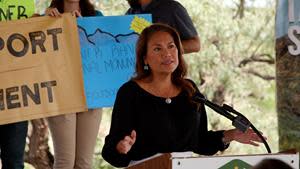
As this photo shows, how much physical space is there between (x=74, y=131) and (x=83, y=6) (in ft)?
2.33

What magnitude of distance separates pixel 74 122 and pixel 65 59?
36cm

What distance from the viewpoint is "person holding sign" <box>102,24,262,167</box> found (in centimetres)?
310

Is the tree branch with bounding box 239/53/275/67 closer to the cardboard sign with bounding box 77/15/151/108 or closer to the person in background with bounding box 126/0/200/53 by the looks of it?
the cardboard sign with bounding box 77/15/151/108

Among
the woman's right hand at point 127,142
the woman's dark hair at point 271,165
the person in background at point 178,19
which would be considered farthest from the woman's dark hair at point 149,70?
the woman's dark hair at point 271,165

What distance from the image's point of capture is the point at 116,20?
447 cm

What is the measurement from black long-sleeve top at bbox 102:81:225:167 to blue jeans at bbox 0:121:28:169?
0.97 m

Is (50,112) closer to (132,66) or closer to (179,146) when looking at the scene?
(132,66)

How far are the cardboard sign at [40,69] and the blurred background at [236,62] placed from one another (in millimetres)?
3895

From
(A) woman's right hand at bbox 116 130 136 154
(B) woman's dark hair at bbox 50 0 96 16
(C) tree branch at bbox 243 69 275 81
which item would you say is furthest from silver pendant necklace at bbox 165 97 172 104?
(C) tree branch at bbox 243 69 275 81

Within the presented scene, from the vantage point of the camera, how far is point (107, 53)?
4527mm

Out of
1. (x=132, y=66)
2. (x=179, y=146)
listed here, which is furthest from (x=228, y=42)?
(x=179, y=146)

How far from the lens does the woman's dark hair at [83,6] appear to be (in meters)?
4.14

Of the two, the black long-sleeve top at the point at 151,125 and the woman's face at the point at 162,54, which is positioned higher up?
the woman's face at the point at 162,54

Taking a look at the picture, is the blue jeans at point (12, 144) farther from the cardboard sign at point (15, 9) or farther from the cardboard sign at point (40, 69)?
the cardboard sign at point (15, 9)
